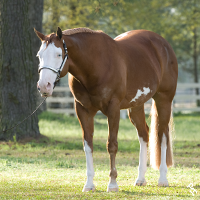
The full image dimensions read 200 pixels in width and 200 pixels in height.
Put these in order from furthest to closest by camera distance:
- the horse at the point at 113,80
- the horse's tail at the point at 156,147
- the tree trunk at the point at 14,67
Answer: the tree trunk at the point at 14,67 → the horse's tail at the point at 156,147 → the horse at the point at 113,80

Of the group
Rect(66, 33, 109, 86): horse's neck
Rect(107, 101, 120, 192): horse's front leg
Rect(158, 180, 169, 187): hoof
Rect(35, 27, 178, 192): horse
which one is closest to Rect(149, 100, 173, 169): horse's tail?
Rect(35, 27, 178, 192): horse

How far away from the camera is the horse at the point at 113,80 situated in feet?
12.9

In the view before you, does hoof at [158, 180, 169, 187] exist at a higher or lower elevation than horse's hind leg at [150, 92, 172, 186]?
lower

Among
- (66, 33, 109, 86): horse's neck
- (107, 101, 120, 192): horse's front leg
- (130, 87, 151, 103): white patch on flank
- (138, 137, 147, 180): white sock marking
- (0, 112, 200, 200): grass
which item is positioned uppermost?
(66, 33, 109, 86): horse's neck

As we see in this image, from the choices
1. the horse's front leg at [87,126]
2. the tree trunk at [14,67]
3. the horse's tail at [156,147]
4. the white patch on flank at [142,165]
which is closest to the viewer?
the horse's front leg at [87,126]

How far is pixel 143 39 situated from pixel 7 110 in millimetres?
3922

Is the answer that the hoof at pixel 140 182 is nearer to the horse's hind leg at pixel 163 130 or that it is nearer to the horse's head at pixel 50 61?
the horse's hind leg at pixel 163 130

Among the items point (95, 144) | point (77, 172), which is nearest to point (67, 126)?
point (95, 144)

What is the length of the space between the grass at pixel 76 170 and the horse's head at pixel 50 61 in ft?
4.06

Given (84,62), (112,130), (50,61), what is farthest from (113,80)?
(50,61)

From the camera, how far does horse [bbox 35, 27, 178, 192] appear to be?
3.94 metres

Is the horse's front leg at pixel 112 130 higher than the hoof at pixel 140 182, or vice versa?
the horse's front leg at pixel 112 130

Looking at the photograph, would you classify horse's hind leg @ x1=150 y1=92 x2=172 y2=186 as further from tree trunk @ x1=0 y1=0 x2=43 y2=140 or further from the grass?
tree trunk @ x1=0 y1=0 x2=43 y2=140

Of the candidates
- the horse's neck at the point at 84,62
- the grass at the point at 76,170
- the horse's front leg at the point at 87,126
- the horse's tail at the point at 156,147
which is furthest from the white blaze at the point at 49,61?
the horse's tail at the point at 156,147
